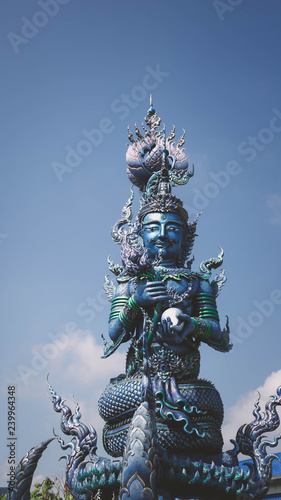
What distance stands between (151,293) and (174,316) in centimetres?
56

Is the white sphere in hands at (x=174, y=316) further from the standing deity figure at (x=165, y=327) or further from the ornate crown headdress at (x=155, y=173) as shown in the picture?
the ornate crown headdress at (x=155, y=173)

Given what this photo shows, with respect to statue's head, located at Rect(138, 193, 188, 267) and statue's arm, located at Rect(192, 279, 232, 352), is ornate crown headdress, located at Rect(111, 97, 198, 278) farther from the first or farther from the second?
statue's arm, located at Rect(192, 279, 232, 352)

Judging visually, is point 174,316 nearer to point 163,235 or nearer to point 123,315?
point 123,315

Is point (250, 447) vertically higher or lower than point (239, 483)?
higher

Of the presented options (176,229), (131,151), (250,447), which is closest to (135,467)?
(250,447)

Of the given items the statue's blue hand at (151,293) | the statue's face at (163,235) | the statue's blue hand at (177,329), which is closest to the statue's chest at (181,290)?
the statue's blue hand at (177,329)

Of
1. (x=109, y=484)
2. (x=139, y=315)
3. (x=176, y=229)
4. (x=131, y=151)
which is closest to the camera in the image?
(x=109, y=484)

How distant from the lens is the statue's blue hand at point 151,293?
652 centimetres

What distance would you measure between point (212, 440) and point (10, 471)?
2547 mm

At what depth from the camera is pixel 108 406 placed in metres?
6.90

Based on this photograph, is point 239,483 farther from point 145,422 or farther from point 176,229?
point 176,229

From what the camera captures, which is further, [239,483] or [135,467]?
[239,483]

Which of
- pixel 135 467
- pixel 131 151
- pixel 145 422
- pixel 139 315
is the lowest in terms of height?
pixel 135 467

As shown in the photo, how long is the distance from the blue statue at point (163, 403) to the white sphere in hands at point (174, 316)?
0.5 inches
